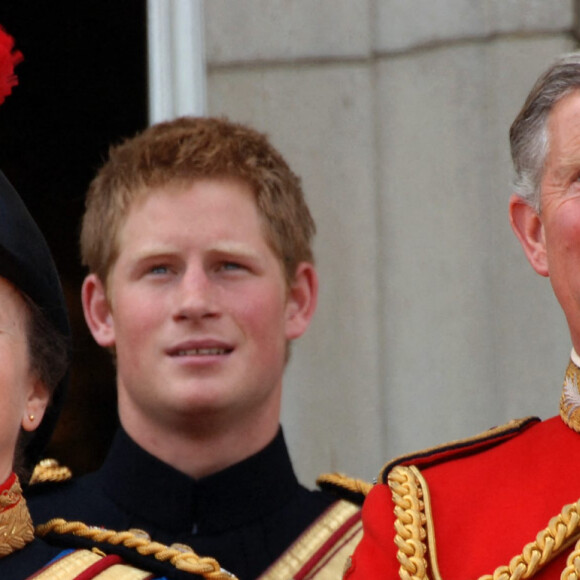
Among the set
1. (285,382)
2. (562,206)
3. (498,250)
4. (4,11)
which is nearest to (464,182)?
(498,250)

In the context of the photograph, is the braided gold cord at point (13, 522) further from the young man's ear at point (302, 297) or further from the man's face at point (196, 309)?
the young man's ear at point (302, 297)

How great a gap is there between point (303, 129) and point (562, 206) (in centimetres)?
195

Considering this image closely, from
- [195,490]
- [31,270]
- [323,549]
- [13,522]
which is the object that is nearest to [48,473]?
[195,490]

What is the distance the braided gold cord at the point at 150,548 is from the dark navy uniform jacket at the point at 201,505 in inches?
16.5

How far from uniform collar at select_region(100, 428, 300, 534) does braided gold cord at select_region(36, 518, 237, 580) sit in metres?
0.45

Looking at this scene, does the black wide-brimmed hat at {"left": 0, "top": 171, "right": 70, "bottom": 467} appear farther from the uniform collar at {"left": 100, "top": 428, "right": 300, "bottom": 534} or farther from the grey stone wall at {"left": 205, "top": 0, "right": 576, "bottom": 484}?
the grey stone wall at {"left": 205, "top": 0, "right": 576, "bottom": 484}

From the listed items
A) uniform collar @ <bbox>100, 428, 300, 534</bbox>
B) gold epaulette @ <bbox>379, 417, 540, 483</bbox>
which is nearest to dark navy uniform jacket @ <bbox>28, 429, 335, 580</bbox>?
uniform collar @ <bbox>100, 428, 300, 534</bbox>

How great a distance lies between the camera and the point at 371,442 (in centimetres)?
454

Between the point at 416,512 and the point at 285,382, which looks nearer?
the point at 416,512

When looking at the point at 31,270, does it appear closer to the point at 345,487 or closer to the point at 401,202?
the point at 345,487

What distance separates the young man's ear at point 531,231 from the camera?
2837 mm

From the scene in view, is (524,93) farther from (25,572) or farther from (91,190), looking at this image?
(25,572)

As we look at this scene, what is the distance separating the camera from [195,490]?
11.3 feet

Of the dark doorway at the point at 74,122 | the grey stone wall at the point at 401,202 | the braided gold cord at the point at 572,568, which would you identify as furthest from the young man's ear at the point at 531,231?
the dark doorway at the point at 74,122
